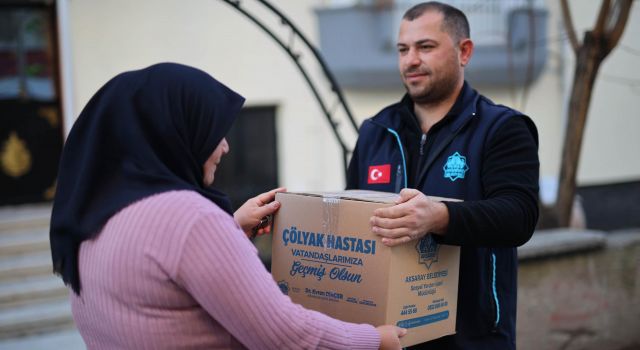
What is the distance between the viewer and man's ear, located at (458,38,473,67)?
262 cm

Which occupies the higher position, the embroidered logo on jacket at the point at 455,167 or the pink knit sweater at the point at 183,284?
the embroidered logo on jacket at the point at 455,167

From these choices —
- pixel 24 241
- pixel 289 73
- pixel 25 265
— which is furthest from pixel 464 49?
pixel 289 73

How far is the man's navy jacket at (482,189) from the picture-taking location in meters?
2.12

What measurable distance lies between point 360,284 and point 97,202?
2.53 feet

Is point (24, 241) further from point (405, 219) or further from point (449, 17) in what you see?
point (405, 219)

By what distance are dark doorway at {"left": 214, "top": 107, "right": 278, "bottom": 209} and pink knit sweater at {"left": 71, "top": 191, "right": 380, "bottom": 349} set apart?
263 inches

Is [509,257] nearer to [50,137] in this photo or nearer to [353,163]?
[353,163]

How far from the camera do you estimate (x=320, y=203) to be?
210cm

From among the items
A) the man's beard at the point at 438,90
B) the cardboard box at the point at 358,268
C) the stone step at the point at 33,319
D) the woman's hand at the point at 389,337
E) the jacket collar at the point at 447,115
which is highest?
the man's beard at the point at 438,90

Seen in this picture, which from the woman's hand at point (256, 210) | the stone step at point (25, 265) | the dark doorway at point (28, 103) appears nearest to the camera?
the woman's hand at point (256, 210)

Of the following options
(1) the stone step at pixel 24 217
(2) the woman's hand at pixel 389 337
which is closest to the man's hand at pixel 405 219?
(2) the woman's hand at pixel 389 337

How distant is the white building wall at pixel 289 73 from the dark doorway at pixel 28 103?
0.30 meters

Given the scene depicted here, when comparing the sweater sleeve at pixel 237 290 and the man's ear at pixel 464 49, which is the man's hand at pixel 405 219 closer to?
the sweater sleeve at pixel 237 290

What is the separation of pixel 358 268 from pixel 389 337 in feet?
0.71
